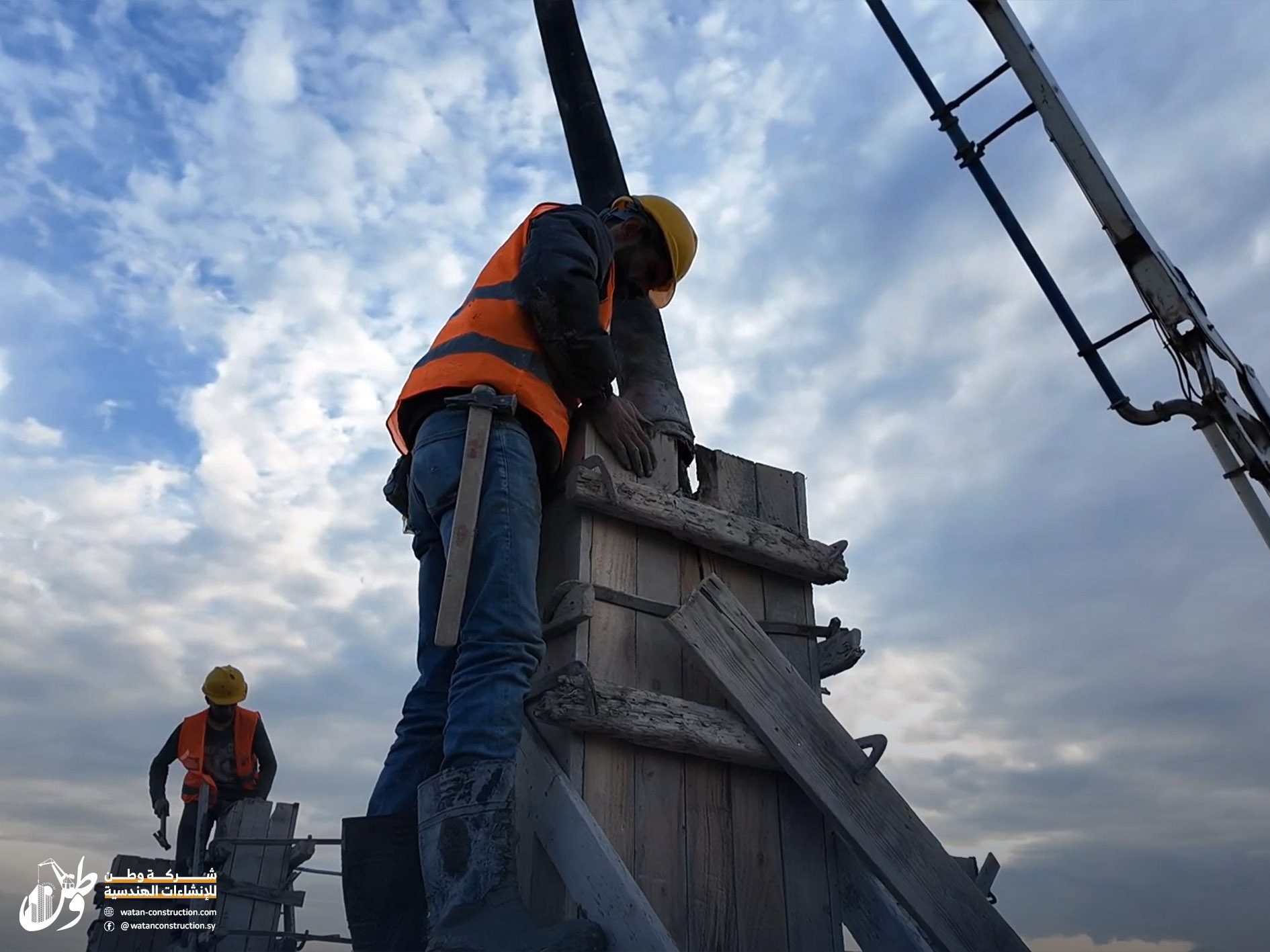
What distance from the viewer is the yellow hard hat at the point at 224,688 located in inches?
340

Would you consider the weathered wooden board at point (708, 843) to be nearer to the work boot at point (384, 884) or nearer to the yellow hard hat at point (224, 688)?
the work boot at point (384, 884)

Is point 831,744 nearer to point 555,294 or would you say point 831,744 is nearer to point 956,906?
point 956,906

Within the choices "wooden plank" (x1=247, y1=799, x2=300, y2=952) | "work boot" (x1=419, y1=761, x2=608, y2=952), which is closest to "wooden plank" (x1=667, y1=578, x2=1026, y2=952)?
"work boot" (x1=419, y1=761, x2=608, y2=952)

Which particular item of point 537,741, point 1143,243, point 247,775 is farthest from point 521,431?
point 247,775

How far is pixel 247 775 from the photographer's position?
27.6ft

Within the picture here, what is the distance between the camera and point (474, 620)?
2510mm

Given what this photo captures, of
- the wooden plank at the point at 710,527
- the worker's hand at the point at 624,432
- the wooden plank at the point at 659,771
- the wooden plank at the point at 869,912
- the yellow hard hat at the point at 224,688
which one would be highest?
the yellow hard hat at the point at 224,688

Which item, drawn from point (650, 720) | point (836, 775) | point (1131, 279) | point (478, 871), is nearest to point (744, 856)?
point (836, 775)

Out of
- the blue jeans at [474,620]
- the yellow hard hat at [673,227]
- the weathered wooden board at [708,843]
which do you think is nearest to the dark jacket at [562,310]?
the blue jeans at [474,620]

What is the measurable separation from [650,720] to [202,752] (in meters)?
7.01

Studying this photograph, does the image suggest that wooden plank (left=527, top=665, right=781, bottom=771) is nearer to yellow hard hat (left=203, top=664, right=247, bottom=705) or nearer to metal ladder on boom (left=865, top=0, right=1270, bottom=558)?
metal ladder on boom (left=865, top=0, right=1270, bottom=558)

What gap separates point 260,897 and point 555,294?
237 inches

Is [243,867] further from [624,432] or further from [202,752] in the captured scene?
[624,432]

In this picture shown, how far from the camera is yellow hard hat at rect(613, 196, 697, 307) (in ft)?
12.1
